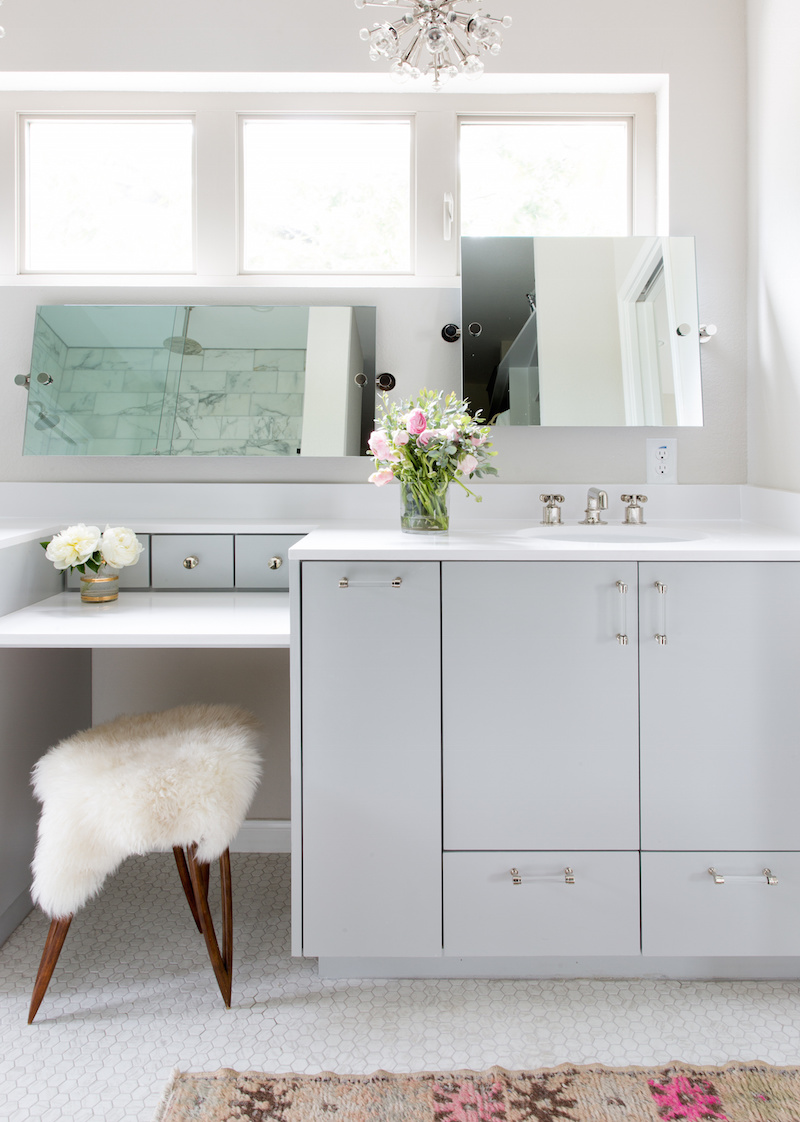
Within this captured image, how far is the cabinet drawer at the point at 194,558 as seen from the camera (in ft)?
6.54

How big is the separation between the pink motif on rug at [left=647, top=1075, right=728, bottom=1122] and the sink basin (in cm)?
108

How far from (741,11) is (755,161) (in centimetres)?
41

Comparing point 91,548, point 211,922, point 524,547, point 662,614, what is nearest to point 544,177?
point 524,547

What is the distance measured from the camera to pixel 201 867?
5.05 feet

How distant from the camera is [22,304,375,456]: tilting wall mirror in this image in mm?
2127

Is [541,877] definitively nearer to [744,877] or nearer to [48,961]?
[744,877]

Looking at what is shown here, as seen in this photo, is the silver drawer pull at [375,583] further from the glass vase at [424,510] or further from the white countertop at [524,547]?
the glass vase at [424,510]

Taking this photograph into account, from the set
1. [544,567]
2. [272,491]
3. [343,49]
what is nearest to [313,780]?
[544,567]

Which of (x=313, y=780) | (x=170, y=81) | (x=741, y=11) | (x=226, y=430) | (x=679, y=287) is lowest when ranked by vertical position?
(x=313, y=780)

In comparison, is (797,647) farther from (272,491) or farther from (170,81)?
(170,81)

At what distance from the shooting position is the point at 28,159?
7.36 ft

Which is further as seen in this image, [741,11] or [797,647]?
[741,11]

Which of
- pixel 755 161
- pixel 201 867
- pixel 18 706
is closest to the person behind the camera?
pixel 201 867

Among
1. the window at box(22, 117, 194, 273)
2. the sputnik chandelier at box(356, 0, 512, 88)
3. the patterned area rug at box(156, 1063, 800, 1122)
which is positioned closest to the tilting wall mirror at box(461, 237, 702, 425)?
the sputnik chandelier at box(356, 0, 512, 88)
